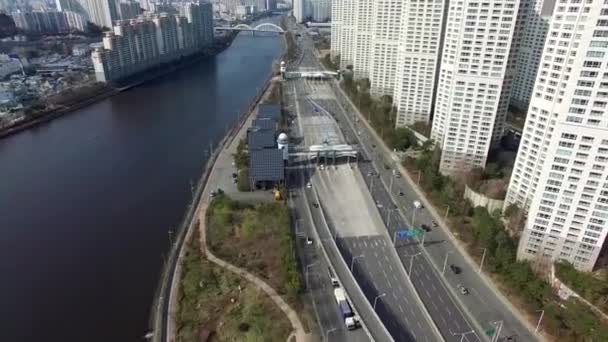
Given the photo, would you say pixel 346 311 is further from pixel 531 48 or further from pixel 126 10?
pixel 126 10

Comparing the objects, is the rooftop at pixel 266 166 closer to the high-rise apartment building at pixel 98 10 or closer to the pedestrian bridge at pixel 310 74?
the pedestrian bridge at pixel 310 74

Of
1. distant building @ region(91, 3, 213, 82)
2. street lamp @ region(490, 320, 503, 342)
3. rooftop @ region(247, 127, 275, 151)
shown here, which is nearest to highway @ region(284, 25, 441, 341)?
street lamp @ region(490, 320, 503, 342)

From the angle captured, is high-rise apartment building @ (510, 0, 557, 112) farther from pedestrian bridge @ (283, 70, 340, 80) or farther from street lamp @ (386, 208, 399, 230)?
pedestrian bridge @ (283, 70, 340, 80)

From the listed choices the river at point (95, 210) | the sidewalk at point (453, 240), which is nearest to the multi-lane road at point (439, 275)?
the sidewalk at point (453, 240)

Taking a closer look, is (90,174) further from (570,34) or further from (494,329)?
(570,34)

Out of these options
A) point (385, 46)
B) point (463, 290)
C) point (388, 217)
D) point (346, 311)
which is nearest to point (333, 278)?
point (346, 311)
